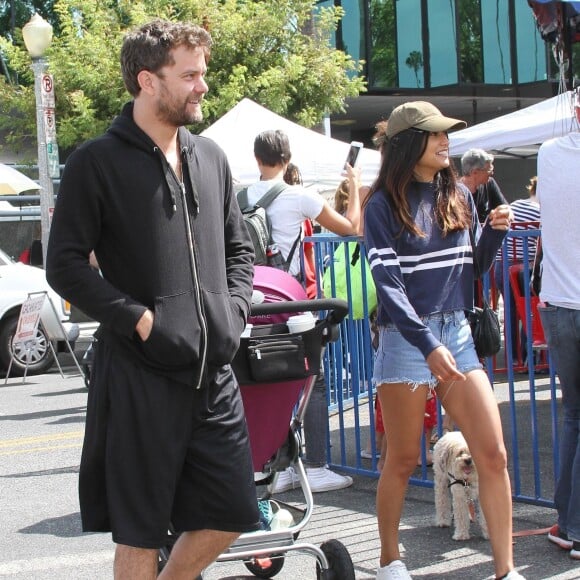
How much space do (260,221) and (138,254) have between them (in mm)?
2888

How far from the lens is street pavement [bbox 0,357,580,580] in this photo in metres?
4.89

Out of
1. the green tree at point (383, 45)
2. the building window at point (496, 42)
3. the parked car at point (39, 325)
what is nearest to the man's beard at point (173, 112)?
the parked car at point (39, 325)

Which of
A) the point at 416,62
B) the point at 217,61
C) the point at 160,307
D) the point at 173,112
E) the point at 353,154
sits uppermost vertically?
the point at 416,62

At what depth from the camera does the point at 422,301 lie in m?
4.38

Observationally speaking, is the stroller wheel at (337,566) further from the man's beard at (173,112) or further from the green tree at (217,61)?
the green tree at (217,61)

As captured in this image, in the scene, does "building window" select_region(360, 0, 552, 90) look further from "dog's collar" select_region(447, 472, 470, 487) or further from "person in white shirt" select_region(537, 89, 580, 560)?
"person in white shirt" select_region(537, 89, 580, 560)

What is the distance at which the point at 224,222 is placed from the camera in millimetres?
3746

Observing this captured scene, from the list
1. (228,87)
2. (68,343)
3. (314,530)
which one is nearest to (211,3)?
(228,87)

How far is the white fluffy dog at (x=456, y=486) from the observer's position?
5.21 m

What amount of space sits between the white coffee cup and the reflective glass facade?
2609 cm

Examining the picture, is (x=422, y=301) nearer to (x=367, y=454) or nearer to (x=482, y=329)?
(x=482, y=329)

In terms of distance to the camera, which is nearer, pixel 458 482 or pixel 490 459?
pixel 490 459

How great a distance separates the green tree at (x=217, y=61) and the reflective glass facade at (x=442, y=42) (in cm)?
972

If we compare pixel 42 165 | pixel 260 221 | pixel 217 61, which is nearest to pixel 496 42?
pixel 217 61
